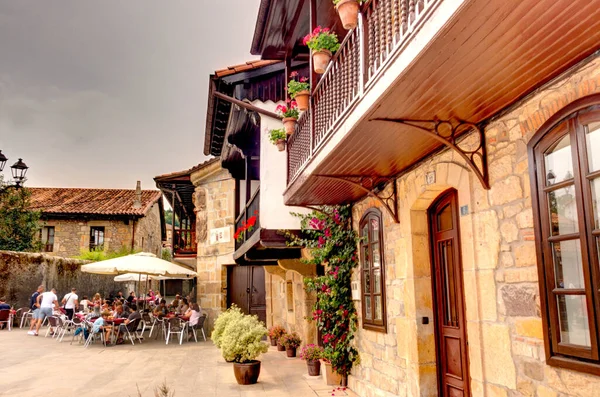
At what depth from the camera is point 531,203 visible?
11.2 feet

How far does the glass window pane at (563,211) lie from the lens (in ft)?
10.2

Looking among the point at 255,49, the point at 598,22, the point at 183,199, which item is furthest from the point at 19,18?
the point at 598,22

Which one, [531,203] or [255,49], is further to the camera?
[255,49]

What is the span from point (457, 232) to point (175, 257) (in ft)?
48.2

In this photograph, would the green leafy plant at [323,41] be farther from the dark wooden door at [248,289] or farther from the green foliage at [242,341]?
the dark wooden door at [248,289]

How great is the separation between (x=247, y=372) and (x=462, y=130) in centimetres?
543

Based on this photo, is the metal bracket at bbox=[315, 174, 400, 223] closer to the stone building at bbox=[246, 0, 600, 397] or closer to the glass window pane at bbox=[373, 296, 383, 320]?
the stone building at bbox=[246, 0, 600, 397]

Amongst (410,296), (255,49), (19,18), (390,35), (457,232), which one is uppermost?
(19,18)

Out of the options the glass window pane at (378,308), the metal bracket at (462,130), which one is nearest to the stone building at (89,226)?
the glass window pane at (378,308)

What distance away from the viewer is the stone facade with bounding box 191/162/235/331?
51.6 feet

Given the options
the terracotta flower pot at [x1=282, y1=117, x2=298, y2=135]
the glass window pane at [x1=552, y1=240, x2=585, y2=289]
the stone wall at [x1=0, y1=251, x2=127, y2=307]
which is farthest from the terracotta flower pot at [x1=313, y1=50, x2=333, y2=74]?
the stone wall at [x1=0, y1=251, x2=127, y2=307]

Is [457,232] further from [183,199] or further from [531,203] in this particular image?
→ [183,199]

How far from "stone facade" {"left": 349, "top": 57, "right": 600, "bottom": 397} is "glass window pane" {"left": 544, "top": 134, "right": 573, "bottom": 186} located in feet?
0.61

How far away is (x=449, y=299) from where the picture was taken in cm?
508
